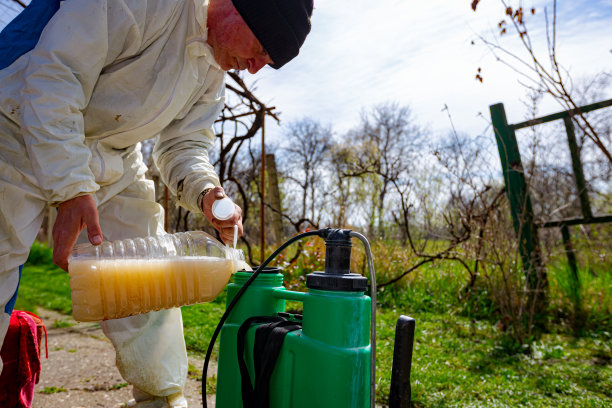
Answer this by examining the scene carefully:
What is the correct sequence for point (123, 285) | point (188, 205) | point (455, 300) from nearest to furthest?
point (123, 285) → point (188, 205) → point (455, 300)

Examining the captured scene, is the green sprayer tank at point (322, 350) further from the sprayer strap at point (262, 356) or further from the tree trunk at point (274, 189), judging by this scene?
the tree trunk at point (274, 189)

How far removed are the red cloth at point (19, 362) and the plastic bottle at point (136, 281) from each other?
0.55 meters

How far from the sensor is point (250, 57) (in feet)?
5.96

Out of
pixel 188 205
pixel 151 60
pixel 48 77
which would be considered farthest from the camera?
pixel 188 205

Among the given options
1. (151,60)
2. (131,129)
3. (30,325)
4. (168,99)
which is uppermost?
(151,60)

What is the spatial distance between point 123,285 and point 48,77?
722mm

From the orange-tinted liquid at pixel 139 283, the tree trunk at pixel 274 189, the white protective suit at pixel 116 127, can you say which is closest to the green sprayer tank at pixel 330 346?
the orange-tinted liquid at pixel 139 283

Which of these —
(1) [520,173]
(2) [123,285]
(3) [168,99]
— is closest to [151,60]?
(3) [168,99]

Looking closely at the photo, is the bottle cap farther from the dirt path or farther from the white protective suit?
the dirt path

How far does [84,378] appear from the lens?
2783 mm

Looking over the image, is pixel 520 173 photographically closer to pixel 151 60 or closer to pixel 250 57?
pixel 250 57

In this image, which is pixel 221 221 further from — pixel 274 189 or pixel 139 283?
pixel 274 189

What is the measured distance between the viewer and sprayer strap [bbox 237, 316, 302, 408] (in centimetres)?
118

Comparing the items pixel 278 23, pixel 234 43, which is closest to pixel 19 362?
pixel 234 43
